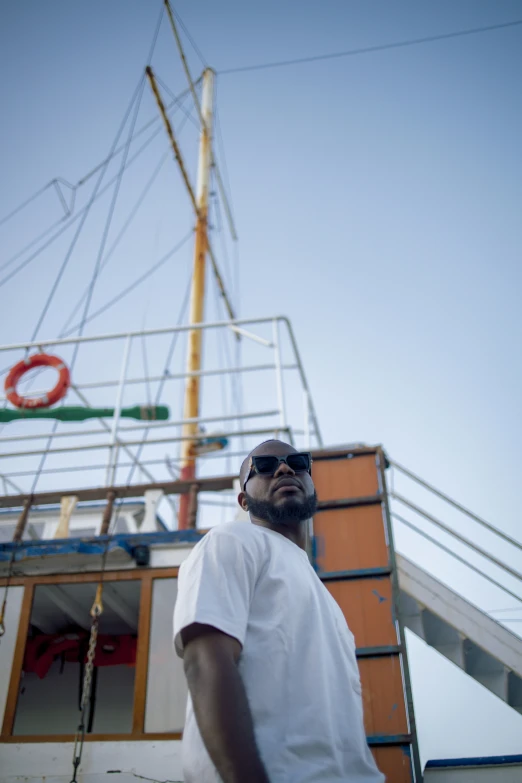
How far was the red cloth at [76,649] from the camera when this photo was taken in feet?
23.9

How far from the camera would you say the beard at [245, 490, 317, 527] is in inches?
78.5

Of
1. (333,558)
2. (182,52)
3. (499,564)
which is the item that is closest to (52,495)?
(333,558)

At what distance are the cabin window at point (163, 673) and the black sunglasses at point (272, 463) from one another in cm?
325

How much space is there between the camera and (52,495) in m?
5.95

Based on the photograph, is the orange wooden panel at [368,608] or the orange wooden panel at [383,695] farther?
the orange wooden panel at [368,608]

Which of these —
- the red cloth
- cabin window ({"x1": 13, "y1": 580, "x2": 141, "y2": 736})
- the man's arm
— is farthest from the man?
the red cloth

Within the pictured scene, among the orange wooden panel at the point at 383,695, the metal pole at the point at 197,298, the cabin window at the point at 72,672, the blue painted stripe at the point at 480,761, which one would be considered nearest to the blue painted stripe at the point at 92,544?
the metal pole at the point at 197,298

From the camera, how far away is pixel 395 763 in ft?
13.3

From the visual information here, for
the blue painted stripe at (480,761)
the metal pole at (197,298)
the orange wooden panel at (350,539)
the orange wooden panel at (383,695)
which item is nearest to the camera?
the blue painted stripe at (480,761)

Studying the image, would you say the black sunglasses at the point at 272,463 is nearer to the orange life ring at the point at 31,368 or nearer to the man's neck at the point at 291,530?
the man's neck at the point at 291,530

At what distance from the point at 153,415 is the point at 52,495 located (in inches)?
106

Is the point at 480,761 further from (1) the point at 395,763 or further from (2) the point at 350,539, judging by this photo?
(2) the point at 350,539

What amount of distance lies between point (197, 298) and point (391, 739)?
801 centimetres

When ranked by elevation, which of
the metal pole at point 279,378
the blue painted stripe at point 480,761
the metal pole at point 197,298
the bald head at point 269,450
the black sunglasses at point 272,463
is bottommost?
the blue painted stripe at point 480,761
